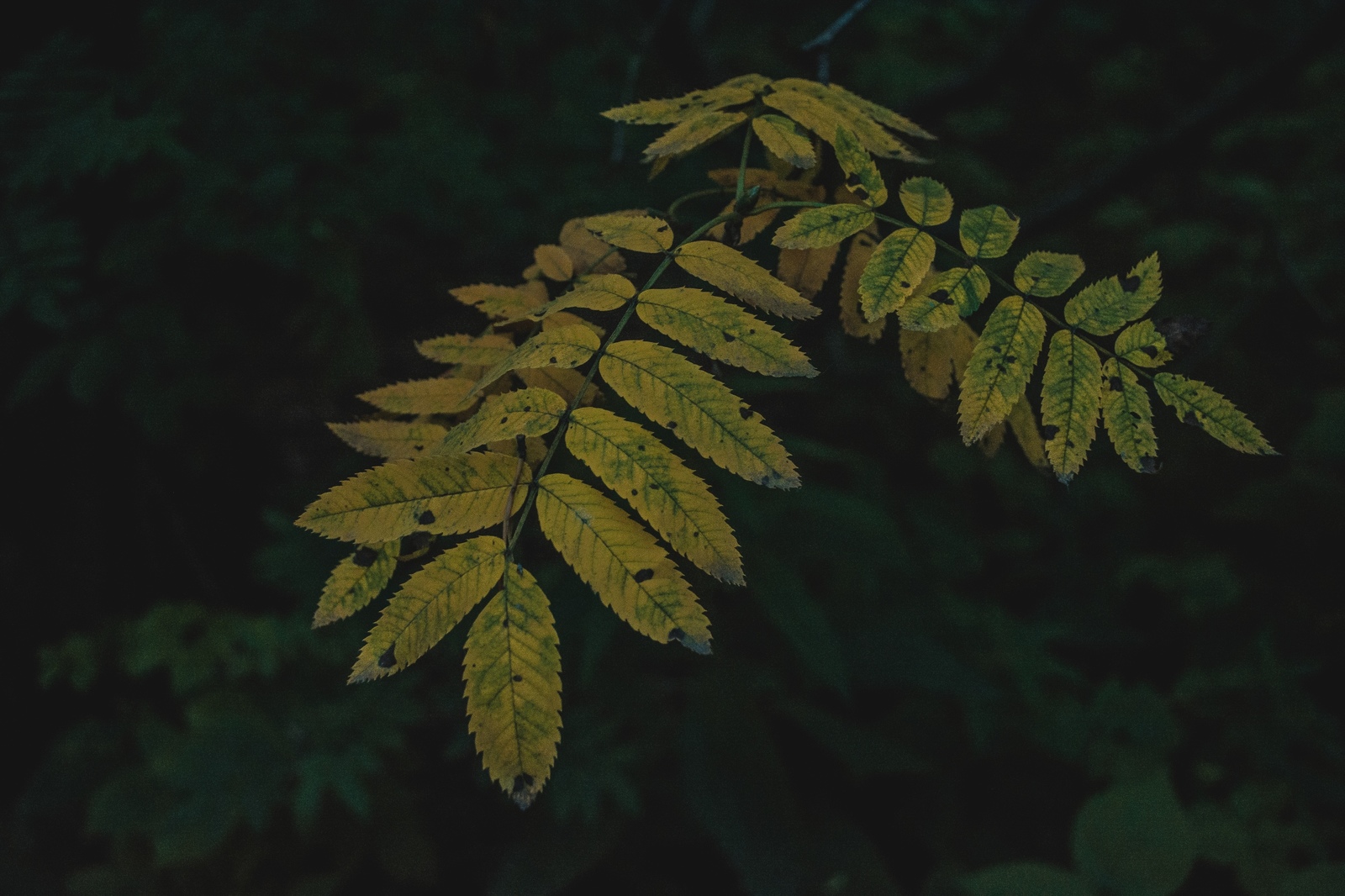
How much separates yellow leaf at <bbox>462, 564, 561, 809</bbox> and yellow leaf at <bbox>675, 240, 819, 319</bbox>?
391 millimetres

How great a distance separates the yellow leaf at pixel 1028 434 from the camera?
1012 mm

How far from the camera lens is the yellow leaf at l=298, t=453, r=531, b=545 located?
807 mm

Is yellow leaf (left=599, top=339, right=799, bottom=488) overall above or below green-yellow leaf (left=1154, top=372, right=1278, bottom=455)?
below

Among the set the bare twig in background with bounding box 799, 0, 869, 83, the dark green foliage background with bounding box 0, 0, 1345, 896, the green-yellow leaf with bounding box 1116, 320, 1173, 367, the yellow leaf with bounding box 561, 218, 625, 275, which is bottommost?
the dark green foliage background with bounding box 0, 0, 1345, 896

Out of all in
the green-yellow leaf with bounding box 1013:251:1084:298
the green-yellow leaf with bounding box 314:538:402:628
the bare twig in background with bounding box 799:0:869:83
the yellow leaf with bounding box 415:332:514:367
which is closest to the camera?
the green-yellow leaf with bounding box 314:538:402:628

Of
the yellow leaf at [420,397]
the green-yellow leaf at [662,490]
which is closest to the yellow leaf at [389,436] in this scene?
the yellow leaf at [420,397]

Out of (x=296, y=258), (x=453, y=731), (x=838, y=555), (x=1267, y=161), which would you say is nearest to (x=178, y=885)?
(x=453, y=731)

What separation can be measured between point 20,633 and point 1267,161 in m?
6.33

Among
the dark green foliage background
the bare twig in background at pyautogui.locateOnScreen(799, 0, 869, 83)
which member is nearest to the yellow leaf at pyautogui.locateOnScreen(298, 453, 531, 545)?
the dark green foliage background

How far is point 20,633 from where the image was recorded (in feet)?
8.93

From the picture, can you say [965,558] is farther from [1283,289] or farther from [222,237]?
[222,237]

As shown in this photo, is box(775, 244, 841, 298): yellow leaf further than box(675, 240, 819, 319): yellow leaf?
Yes

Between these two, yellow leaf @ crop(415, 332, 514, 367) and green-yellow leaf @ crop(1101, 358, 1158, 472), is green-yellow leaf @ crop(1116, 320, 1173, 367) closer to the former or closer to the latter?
green-yellow leaf @ crop(1101, 358, 1158, 472)

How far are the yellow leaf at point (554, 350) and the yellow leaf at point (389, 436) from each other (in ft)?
0.45
